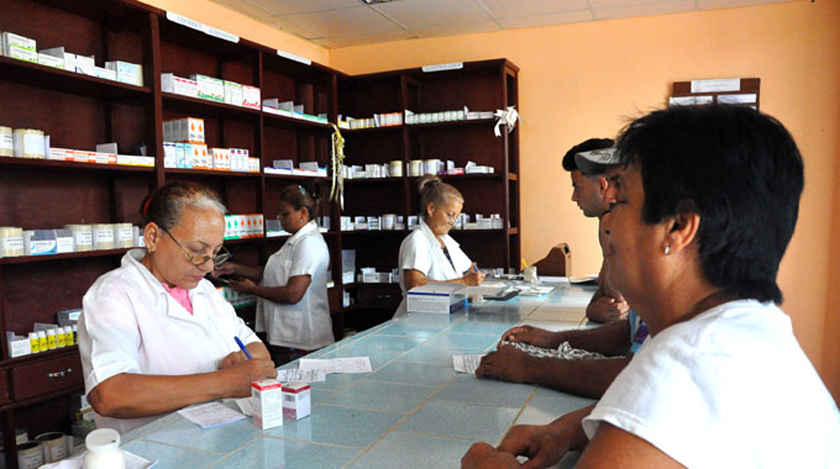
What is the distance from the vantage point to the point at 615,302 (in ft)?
8.44

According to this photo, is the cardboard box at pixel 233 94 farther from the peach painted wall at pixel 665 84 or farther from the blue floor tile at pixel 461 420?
the blue floor tile at pixel 461 420

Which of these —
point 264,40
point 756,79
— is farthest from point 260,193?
point 756,79

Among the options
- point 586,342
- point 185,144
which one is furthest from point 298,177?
point 586,342

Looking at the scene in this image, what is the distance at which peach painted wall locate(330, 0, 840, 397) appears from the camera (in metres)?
4.63

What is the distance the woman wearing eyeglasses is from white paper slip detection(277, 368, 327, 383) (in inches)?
3.6

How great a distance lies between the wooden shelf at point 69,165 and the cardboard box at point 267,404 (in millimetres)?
2217

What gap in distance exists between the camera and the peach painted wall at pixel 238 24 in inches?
170

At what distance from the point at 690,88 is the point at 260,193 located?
382 centimetres

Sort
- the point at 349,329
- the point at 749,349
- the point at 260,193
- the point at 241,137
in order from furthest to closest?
1. the point at 349,329
2. the point at 241,137
3. the point at 260,193
4. the point at 749,349

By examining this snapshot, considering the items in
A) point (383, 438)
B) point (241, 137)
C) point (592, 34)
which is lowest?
point (383, 438)

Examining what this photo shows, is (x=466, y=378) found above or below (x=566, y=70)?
below

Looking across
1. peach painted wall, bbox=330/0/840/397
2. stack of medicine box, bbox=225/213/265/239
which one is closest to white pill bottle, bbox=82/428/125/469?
stack of medicine box, bbox=225/213/265/239

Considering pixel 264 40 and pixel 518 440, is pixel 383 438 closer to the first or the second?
pixel 518 440

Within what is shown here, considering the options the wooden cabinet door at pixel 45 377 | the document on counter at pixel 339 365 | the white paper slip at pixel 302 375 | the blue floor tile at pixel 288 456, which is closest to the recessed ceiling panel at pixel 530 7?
the document on counter at pixel 339 365
